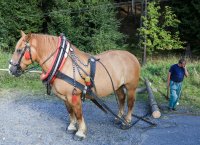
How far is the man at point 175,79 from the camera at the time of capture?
9086 millimetres

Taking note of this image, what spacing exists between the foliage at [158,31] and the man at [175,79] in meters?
11.0

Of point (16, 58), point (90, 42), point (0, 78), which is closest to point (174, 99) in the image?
point (16, 58)

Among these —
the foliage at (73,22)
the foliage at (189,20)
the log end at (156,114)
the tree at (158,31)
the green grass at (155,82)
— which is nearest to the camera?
the log end at (156,114)

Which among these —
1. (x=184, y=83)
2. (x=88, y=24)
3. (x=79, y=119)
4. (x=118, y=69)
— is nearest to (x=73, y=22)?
(x=88, y=24)

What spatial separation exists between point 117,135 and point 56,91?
1.62 meters

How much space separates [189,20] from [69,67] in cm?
1480

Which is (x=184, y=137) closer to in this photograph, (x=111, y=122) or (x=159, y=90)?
(x=111, y=122)

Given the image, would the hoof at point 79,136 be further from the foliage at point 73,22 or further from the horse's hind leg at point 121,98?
the foliage at point 73,22

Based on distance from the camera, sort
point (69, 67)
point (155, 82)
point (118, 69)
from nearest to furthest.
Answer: point (69, 67)
point (118, 69)
point (155, 82)

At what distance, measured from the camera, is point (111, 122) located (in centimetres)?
833

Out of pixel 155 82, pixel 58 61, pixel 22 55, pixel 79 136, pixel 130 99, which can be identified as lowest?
pixel 155 82

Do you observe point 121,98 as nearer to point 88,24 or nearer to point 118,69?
point 118,69

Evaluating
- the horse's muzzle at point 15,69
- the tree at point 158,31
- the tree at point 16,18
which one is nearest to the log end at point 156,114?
the horse's muzzle at point 15,69

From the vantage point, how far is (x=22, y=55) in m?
6.67
